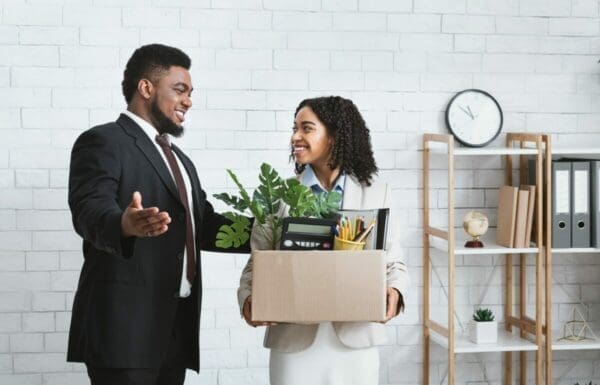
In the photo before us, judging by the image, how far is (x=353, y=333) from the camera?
2.69 meters

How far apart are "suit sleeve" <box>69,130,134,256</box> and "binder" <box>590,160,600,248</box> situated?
2303 millimetres

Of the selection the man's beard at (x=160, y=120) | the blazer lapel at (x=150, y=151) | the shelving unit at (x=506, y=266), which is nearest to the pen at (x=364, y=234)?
the blazer lapel at (x=150, y=151)

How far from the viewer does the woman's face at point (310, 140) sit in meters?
2.88

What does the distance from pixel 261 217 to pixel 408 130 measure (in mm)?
1796

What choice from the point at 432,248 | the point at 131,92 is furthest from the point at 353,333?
→ the point at 432,248

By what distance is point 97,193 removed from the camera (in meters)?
2.70

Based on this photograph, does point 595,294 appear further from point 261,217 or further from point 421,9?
point 261,217

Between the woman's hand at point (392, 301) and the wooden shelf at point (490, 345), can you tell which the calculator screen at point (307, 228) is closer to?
the woman's hand at point (392, 301)

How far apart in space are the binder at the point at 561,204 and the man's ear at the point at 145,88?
1.97 metres

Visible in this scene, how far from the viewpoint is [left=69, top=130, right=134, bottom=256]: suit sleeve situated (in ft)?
8.39

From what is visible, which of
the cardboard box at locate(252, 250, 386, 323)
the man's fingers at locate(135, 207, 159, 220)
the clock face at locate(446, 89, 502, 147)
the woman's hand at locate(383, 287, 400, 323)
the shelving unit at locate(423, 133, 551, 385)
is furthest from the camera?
the clock face at locate(446, 89, 502, 147)

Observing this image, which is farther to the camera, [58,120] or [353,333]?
[58,120]

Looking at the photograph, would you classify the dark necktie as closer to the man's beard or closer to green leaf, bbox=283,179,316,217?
the man's beard

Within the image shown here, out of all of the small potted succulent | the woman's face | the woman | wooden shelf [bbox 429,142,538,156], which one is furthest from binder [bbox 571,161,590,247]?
the woman's face
